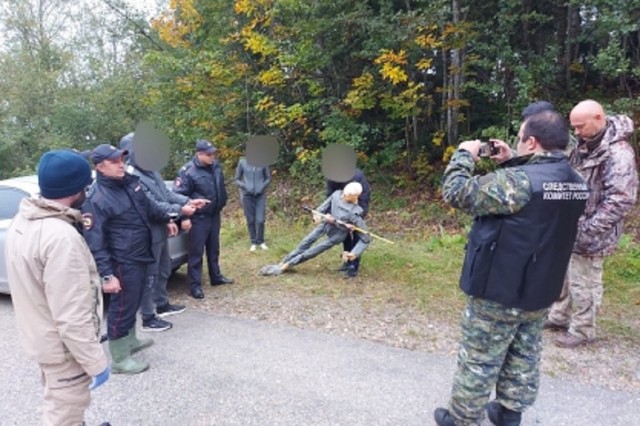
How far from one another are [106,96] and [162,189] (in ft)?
41.2

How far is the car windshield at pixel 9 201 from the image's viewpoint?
520cm

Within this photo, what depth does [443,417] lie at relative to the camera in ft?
9.39

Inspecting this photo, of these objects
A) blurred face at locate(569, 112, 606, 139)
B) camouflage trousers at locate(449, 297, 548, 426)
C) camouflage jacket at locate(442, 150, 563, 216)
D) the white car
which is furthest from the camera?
the white car

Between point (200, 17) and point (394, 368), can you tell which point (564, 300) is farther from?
point (200, 17)

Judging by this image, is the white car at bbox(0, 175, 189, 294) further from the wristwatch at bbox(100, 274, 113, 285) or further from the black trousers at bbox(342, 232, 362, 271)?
the black trousers at bbox(342, 232, 362, 271)

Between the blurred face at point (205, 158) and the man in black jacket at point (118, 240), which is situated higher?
the blurred face at point (205, 158)

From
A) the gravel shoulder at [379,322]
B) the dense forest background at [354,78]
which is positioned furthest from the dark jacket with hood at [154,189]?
the dense forest background at [354,78]

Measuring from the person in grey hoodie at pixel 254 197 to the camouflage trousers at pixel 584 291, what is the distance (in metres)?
4.93

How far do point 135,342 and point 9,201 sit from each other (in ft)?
8.50

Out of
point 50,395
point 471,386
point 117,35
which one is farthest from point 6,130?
point 471,386

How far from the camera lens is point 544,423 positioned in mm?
2969

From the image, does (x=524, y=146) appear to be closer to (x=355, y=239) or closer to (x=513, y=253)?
(x=513, y=253)

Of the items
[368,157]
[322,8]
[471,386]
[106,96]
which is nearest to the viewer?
[471,386]

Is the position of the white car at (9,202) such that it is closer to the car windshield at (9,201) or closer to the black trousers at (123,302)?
the car windshield at (9,201)
